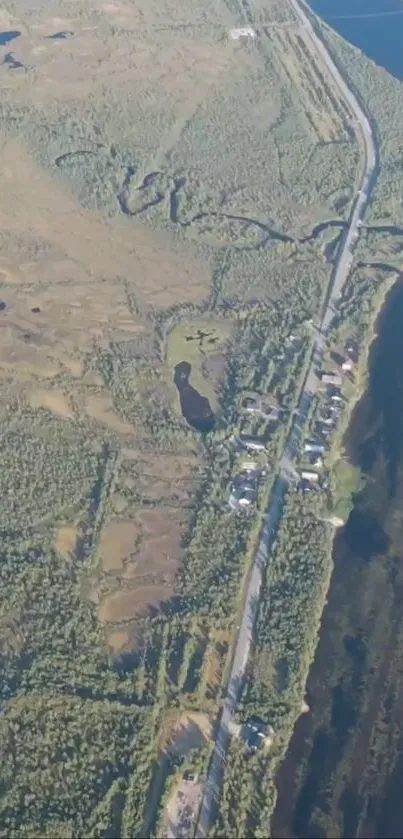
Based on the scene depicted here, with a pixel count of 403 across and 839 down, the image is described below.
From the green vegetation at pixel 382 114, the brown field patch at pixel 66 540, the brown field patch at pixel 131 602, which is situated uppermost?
the green vegetation at pixel 382 114

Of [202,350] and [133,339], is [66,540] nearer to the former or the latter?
[133,339]

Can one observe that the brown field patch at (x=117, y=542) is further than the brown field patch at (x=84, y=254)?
No

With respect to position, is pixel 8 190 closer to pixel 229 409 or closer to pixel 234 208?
pixel 234 208

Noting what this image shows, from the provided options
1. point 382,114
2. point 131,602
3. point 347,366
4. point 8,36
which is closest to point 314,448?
point 347,366

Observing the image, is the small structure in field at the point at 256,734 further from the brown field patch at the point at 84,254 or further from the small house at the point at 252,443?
the brown field patch at the point at 84,254

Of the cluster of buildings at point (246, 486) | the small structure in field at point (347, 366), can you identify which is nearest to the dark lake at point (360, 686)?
the small structure in field at point (347, 366)

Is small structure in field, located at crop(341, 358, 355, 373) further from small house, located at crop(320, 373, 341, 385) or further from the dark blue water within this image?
the dark blue water

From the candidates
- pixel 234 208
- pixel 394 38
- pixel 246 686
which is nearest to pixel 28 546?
pixel 246 686
